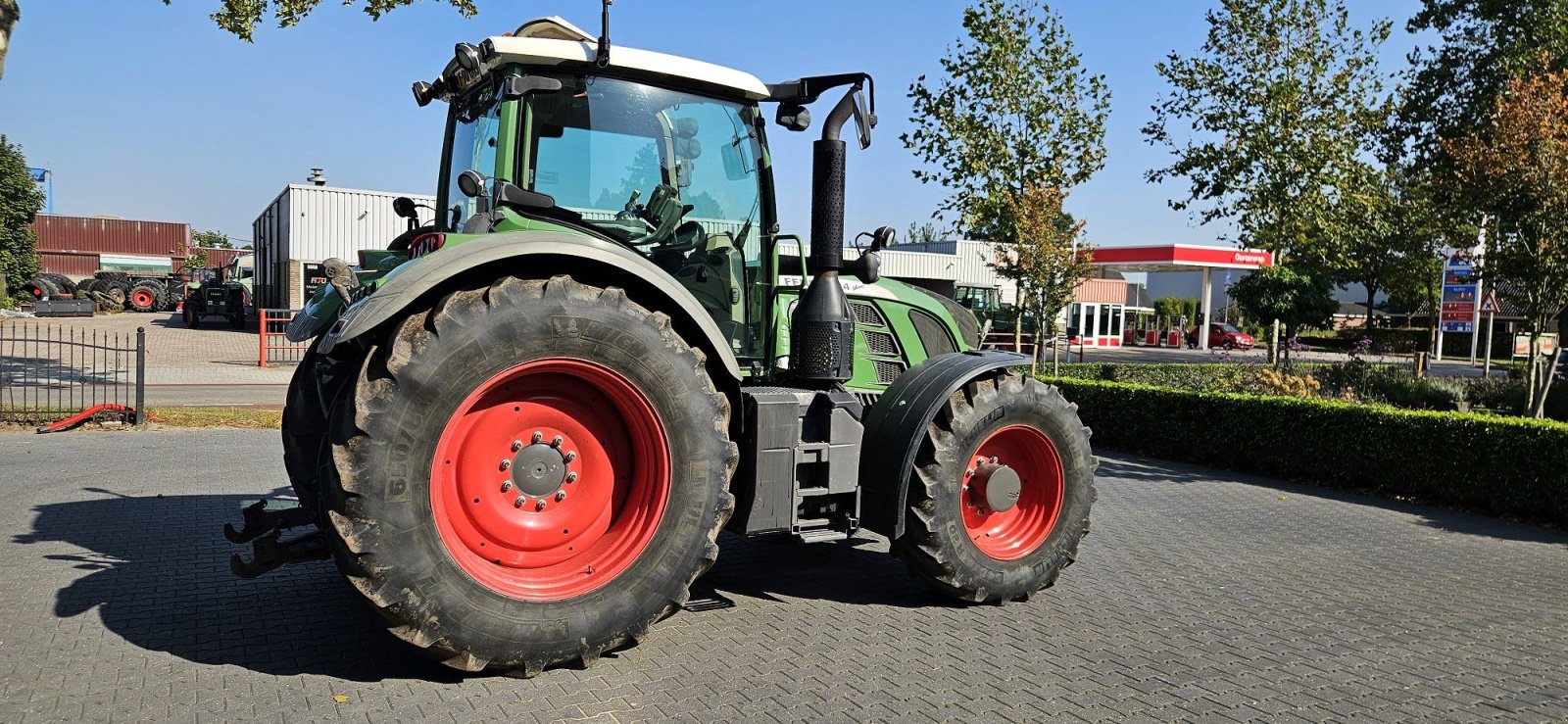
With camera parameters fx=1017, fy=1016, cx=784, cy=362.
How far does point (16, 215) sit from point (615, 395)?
154ft

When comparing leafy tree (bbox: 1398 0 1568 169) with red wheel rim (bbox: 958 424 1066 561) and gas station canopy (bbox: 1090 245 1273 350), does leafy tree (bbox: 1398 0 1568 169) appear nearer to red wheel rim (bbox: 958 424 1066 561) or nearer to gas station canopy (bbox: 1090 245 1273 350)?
red wheel rim (bbox: 958 424 1066 561)

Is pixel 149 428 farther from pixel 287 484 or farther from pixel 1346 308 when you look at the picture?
pixel 1346 308

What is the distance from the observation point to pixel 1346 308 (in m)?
77.3

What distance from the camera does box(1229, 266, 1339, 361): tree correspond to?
1101 inches

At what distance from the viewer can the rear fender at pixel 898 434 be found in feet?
16.7

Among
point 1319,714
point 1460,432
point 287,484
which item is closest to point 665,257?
point 1319,714

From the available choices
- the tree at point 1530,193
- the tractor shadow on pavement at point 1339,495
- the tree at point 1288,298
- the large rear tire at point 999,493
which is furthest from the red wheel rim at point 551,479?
the tree at point 1288,298

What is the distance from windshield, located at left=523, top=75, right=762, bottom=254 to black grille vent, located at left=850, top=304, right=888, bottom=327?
0.95 m

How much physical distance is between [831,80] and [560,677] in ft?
10.2

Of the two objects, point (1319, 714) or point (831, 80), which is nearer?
point (1319, 714)

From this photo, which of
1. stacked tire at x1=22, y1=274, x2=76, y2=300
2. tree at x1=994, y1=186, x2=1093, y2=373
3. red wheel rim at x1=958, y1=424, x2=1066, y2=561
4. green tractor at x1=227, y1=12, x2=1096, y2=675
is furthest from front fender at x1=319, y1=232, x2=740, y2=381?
stacked tire at x1=22, y1=274, x2=76, y2=300

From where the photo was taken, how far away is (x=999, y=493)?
546cm

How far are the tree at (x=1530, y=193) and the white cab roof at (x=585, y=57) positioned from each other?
375 inches

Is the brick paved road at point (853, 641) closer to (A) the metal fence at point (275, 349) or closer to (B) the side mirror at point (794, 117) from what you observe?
(B) the side mirror at point (794, 117)
